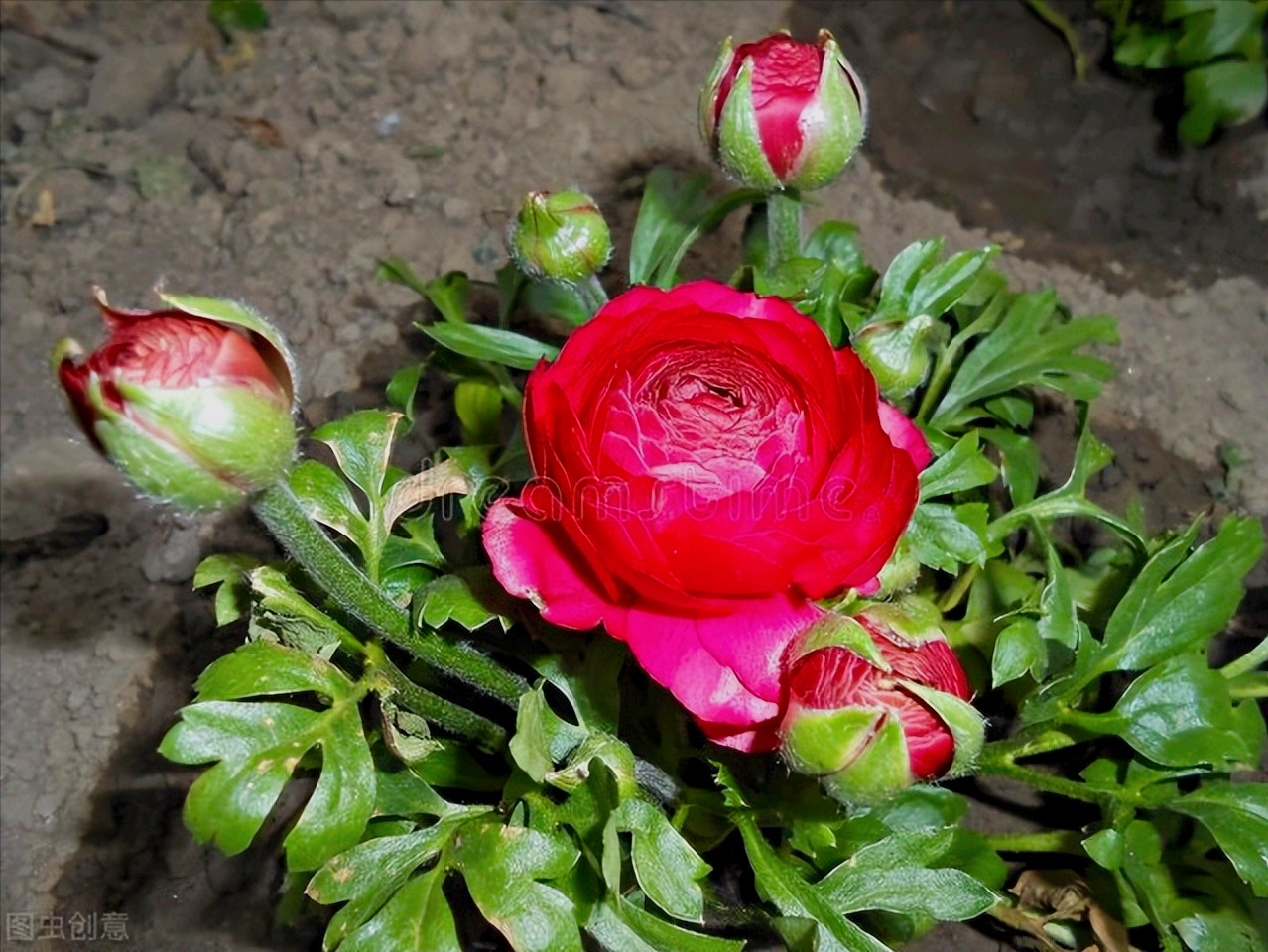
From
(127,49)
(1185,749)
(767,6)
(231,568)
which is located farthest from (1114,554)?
(127,49)

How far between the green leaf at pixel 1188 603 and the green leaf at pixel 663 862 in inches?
15.0

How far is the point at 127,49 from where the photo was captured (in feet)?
5.63

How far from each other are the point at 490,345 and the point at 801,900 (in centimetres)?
50

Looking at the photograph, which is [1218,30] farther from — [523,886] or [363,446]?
[523,886]

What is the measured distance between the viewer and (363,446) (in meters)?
0.85

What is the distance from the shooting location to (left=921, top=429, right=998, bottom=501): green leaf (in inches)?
33.7

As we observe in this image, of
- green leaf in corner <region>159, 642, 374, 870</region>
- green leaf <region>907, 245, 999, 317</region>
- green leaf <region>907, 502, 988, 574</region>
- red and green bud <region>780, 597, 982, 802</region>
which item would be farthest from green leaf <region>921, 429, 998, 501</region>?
green leaf in corner <region>159, 642, 374, 870</region>

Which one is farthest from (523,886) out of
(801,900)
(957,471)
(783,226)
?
(783,226)

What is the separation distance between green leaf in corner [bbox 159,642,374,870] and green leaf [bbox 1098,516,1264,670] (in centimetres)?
58

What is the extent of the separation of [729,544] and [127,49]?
5.06ft

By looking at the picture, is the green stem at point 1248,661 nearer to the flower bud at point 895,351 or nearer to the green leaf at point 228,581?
the flower bud at point 895,351

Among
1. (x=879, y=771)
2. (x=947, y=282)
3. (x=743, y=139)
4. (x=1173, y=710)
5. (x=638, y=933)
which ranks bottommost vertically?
(x=638, y=933)

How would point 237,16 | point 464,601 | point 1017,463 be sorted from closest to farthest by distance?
point 464,601 → point 1017,463 → point 237,16

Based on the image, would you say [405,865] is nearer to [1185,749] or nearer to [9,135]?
[1185,749]
